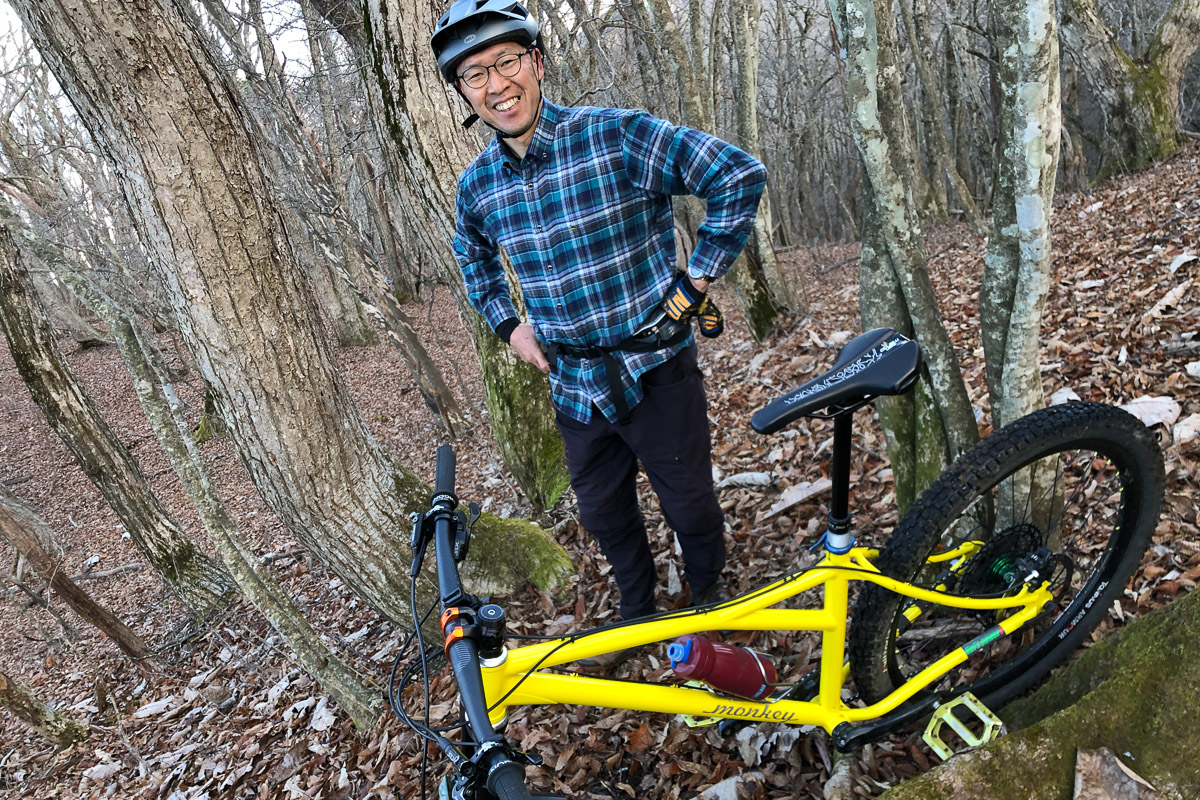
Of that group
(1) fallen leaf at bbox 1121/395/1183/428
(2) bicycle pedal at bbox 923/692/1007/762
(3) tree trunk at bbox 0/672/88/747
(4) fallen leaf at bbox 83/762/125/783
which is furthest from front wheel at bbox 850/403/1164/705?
(3) tree trunk at bbox 0/672/88/747

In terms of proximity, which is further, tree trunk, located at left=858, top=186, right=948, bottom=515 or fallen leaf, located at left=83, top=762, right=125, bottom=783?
fallen leaf, located at left=83, top=762, right=125, bottom=783

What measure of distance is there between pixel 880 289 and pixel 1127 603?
5.16 feet

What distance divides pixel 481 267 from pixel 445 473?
1300mm

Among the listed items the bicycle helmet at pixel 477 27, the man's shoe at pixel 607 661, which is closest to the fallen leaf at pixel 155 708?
the man's shoe at pixel 607 661

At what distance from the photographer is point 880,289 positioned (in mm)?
2785

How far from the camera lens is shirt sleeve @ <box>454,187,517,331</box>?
114 inches

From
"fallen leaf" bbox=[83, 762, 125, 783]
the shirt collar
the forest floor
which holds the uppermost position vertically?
the shirt collar

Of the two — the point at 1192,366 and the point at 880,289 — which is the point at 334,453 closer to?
the point at 880,289

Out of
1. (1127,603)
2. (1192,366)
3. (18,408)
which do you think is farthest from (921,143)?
(18,408)

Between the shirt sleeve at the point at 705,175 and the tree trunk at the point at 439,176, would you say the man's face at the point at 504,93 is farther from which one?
the tree trunk at the point at 439,176

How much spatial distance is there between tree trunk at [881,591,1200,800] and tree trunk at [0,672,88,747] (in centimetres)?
584

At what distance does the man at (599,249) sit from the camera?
239 centimetres

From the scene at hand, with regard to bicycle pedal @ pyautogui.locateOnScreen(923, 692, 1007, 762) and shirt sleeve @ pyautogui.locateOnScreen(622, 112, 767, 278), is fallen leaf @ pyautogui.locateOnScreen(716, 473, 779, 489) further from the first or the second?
shirt sleeve @ pyautogui.locateOnScreen(622, 112, 767, 278)

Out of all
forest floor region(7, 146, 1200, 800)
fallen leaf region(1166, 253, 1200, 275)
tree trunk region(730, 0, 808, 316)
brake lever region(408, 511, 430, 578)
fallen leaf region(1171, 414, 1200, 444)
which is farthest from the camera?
tree trunk region(730, 0, 808, 316)
